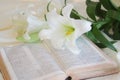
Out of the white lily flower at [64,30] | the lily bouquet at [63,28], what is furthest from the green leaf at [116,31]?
the white lily flower at [64,30]

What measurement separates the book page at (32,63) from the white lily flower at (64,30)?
4 centimetres

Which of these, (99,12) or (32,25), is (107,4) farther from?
(32,25)

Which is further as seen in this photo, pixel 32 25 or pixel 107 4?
pixel 107 4

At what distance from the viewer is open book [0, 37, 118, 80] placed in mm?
541

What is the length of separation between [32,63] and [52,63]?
0.05 meters

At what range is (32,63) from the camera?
0.58 m

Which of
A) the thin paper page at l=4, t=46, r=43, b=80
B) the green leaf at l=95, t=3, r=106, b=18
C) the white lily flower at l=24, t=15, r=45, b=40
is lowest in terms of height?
the thin paper page at l=4, t=46, r=43, b=80

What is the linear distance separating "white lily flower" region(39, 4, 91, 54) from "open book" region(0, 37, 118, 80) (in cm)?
3

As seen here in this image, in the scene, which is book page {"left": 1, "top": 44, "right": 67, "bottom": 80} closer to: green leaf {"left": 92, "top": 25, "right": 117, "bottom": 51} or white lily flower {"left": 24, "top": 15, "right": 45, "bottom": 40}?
white lily flower {"left": 24, "top": 15, "right": 45, "bottom": 40}

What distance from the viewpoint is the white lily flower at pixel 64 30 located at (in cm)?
57

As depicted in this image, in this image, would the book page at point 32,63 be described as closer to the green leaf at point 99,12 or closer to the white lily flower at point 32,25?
the white lily flower at point 32,25

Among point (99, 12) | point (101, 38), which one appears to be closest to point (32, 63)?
point (101, 38)

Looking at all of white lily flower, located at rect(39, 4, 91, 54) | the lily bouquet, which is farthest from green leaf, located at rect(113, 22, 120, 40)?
white lily flower, located at rect(39, 4, 91, 54)

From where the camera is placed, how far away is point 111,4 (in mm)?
749
